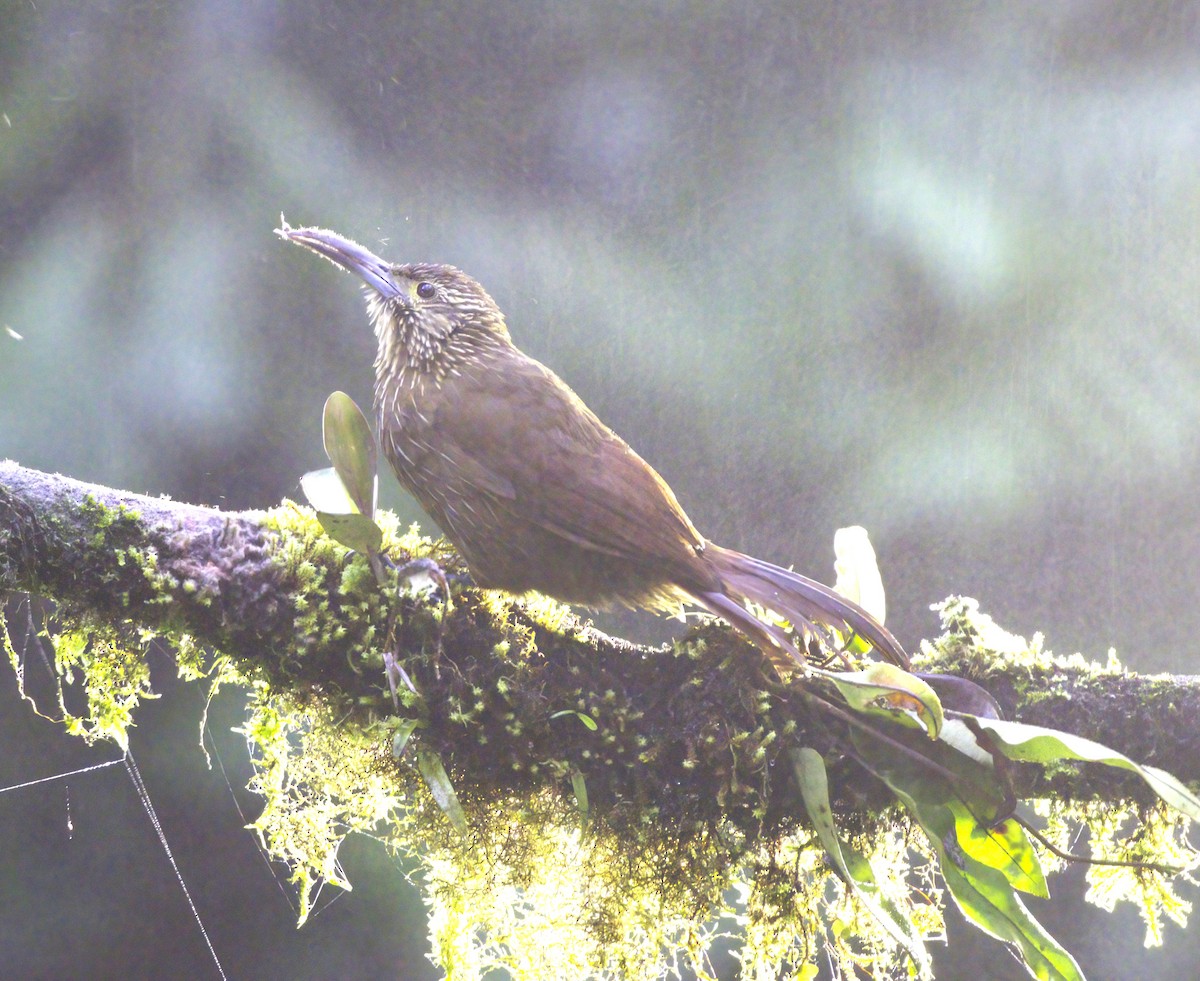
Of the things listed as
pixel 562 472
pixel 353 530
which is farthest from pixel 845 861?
pixel 353 530

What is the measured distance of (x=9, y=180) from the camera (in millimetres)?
2086

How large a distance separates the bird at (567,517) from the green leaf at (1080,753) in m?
0.18

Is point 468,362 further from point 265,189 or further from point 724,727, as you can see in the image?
point 265,189

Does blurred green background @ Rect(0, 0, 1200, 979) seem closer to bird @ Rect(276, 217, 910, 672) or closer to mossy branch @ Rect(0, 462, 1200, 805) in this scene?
bird @ Rect(276, 217, 910, 672)

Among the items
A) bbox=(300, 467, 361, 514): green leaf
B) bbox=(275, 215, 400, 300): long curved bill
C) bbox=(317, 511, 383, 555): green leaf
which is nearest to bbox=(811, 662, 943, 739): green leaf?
bbox=(317, 511, 383, 555): green leaf

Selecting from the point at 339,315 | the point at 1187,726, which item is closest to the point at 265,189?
the point at 339,315

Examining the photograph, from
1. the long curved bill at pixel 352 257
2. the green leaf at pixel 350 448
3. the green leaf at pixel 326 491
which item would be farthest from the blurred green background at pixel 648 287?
the green leaf at pixel 350 448

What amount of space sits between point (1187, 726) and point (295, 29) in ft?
7.88

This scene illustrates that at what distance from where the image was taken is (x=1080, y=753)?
40.2 inches

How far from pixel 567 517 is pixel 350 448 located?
305 millimetres

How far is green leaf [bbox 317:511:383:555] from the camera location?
3.48 feet

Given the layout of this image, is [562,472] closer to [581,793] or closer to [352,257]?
[581,793]


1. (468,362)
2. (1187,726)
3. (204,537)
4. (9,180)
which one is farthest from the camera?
(9,180)

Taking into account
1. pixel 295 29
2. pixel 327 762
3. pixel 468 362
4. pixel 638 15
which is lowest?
pixel 327 762
